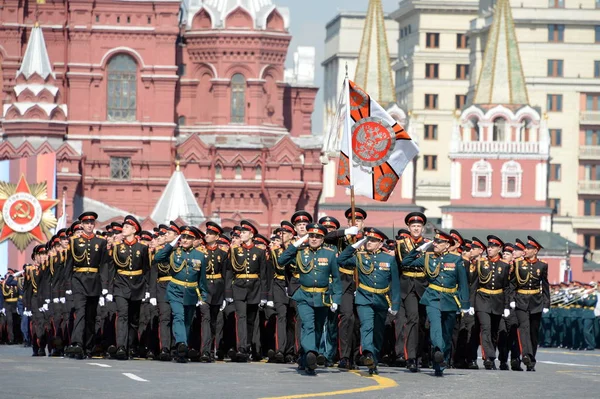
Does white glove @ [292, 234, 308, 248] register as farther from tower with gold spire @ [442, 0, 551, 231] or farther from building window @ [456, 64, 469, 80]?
building window @ [456, 64, 469, 80]

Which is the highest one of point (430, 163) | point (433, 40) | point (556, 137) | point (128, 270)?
point (433, 40)

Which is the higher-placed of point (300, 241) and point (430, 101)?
point (430, 101)

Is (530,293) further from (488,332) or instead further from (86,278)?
(86,278)

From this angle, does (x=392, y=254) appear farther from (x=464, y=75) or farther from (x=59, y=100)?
(x=464, y=75)

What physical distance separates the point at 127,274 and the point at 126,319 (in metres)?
0.55

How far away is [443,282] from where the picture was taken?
2120 centimetres

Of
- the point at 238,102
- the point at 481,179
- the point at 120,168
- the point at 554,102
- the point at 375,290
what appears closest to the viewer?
the point at 375,290

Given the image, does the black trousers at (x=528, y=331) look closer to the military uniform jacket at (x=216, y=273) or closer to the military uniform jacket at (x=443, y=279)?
the military uniform jacket at (x=443, y=279)

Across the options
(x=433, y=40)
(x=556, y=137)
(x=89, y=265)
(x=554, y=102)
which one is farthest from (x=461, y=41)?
(x=89, y=265)

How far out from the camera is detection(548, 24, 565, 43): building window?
327 feet

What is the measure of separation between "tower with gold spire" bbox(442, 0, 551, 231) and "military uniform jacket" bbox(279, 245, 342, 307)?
6450 centimetres

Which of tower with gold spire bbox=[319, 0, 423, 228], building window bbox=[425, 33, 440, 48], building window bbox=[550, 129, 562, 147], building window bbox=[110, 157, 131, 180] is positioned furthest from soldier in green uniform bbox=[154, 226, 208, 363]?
building window bbox=[425, 33, 440, 48]

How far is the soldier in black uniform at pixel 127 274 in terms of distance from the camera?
23.1m

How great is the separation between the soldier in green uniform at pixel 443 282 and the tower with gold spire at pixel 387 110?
6360 centimetres
